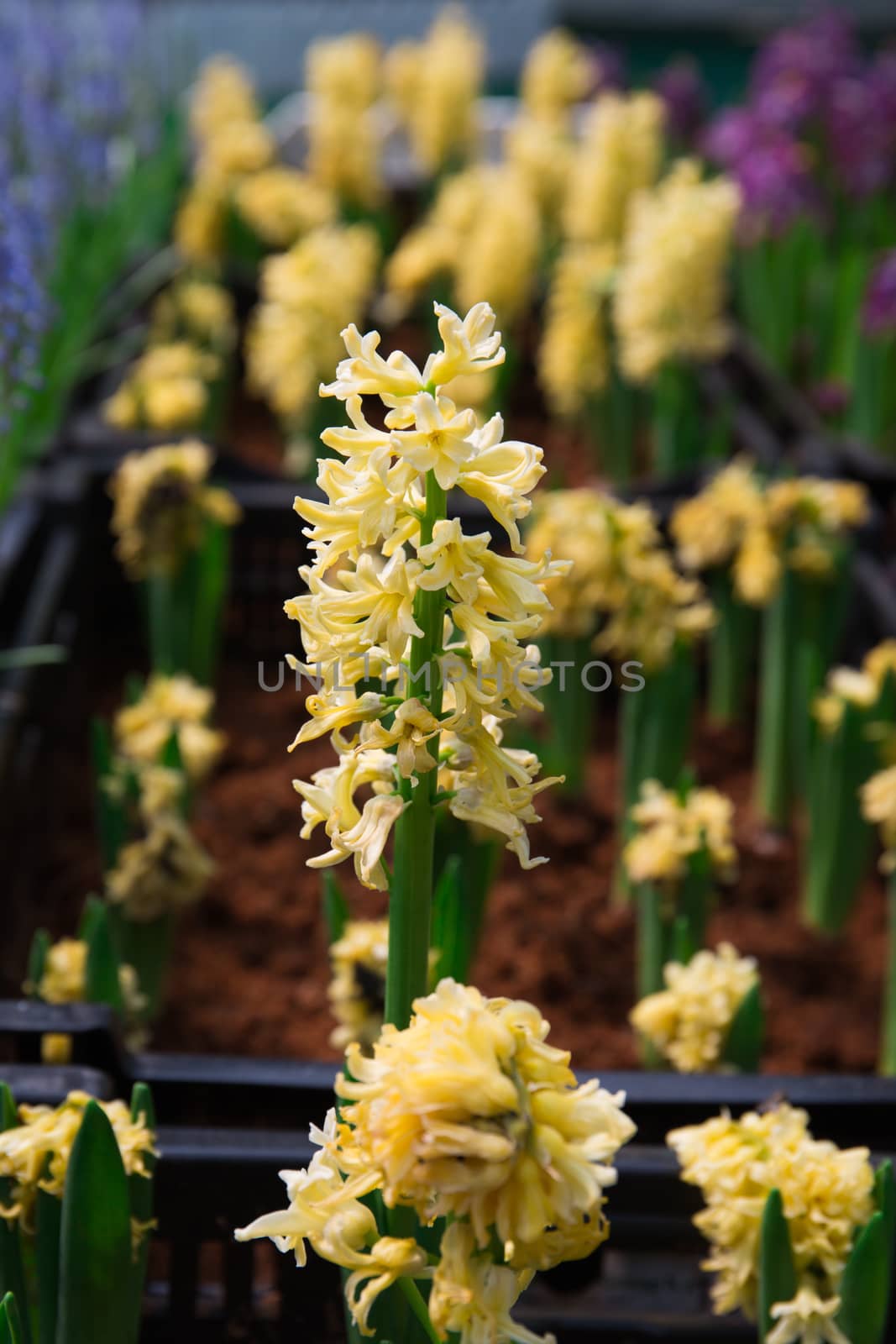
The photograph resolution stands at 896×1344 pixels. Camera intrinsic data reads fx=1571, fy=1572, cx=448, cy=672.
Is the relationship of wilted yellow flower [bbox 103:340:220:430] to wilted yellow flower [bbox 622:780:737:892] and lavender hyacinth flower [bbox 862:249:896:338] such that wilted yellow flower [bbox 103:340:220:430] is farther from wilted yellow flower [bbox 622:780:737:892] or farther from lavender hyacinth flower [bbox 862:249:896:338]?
wilted yellow flower [bbox 622:780:737:892]

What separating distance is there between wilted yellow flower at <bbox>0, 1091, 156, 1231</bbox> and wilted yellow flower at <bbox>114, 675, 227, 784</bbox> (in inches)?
34.8

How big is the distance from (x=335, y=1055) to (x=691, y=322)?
1.76 metres

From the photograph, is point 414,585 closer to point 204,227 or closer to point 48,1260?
point 48,1260

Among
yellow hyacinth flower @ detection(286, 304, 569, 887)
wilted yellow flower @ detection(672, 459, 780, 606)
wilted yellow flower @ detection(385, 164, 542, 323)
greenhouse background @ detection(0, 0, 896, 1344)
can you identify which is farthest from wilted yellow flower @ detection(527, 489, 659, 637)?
wilted yellow flower @ detection(385, 164, 542, 323)

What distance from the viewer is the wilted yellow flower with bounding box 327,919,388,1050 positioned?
1.48 metres

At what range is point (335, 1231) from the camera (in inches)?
33.8

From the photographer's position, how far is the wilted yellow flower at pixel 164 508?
2373 millimetres

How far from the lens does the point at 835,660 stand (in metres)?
2.65

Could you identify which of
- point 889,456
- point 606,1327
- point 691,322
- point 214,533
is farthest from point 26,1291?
point 889,456

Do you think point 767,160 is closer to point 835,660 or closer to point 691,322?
point 691,322

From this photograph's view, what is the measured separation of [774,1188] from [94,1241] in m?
0.48

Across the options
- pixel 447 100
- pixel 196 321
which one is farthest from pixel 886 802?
pixel 447 100

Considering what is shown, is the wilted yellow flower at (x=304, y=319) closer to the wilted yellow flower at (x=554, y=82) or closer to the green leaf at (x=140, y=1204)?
the green leaf at (x=140, y=1204)

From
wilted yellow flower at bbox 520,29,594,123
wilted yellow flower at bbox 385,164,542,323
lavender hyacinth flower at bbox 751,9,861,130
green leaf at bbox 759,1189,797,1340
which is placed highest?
wilted yellow flower at bbox 520,29,594,123
